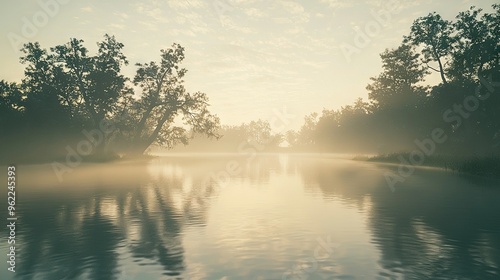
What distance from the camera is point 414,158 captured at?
54719mm

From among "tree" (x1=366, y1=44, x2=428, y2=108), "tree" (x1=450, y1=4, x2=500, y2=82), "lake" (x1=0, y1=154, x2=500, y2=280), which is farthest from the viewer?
"tree" (x1=366, y1=44, x2=428, y2=108)

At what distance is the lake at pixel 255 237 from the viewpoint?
783 cm

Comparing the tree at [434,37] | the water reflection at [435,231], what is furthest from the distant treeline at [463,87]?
the water reflection at [435,231]

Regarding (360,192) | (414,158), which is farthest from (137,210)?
(414,158)

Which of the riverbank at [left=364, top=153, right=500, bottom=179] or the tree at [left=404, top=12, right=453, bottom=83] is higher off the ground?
the tree at [left=404, top=12, right=453, bottom=83]

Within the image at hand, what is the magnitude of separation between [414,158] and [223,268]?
5375 centimetres

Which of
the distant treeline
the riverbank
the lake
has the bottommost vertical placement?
the lake

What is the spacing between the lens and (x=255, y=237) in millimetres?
10977

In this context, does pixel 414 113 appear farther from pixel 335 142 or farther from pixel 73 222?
pixel 335 142

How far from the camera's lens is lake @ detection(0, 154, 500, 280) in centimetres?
783

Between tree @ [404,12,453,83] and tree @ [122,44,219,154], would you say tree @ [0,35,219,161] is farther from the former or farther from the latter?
tree @ [404,12,453,83]

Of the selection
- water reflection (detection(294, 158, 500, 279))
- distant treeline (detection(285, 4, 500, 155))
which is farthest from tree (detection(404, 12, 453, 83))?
water reflection (detection(294, 158, 500, 279))

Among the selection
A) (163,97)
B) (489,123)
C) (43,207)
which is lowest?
(43,207)

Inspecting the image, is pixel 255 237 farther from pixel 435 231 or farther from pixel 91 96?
pixel 91 96
